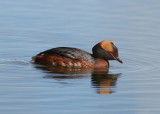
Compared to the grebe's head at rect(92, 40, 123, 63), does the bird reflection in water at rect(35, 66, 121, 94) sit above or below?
below

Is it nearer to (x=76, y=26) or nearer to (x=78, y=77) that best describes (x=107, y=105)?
(x=78, y=77)

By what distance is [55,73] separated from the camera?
1473cm

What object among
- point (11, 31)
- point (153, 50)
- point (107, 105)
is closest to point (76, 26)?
point (11, 31)

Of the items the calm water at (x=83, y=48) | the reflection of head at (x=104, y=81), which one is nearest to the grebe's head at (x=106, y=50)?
the calm water at (x=83, y=48)

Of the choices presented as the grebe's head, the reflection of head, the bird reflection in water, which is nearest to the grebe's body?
the grebe's head

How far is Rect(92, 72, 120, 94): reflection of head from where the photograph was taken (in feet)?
42.3

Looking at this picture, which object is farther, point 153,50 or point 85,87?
point 153,50

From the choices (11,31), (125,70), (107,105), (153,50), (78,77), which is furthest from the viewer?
(11,31)

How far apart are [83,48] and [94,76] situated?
11.1ft

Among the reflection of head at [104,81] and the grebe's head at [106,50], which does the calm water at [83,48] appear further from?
the grebe's head at [106,50]

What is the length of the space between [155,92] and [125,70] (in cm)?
274

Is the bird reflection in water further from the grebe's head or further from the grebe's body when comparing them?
the grebe's head

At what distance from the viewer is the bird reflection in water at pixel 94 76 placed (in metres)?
13.2

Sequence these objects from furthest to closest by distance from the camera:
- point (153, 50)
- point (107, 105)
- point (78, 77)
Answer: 1. point (153, 50)
2. point (78, 77)
3. point (107, 105)
